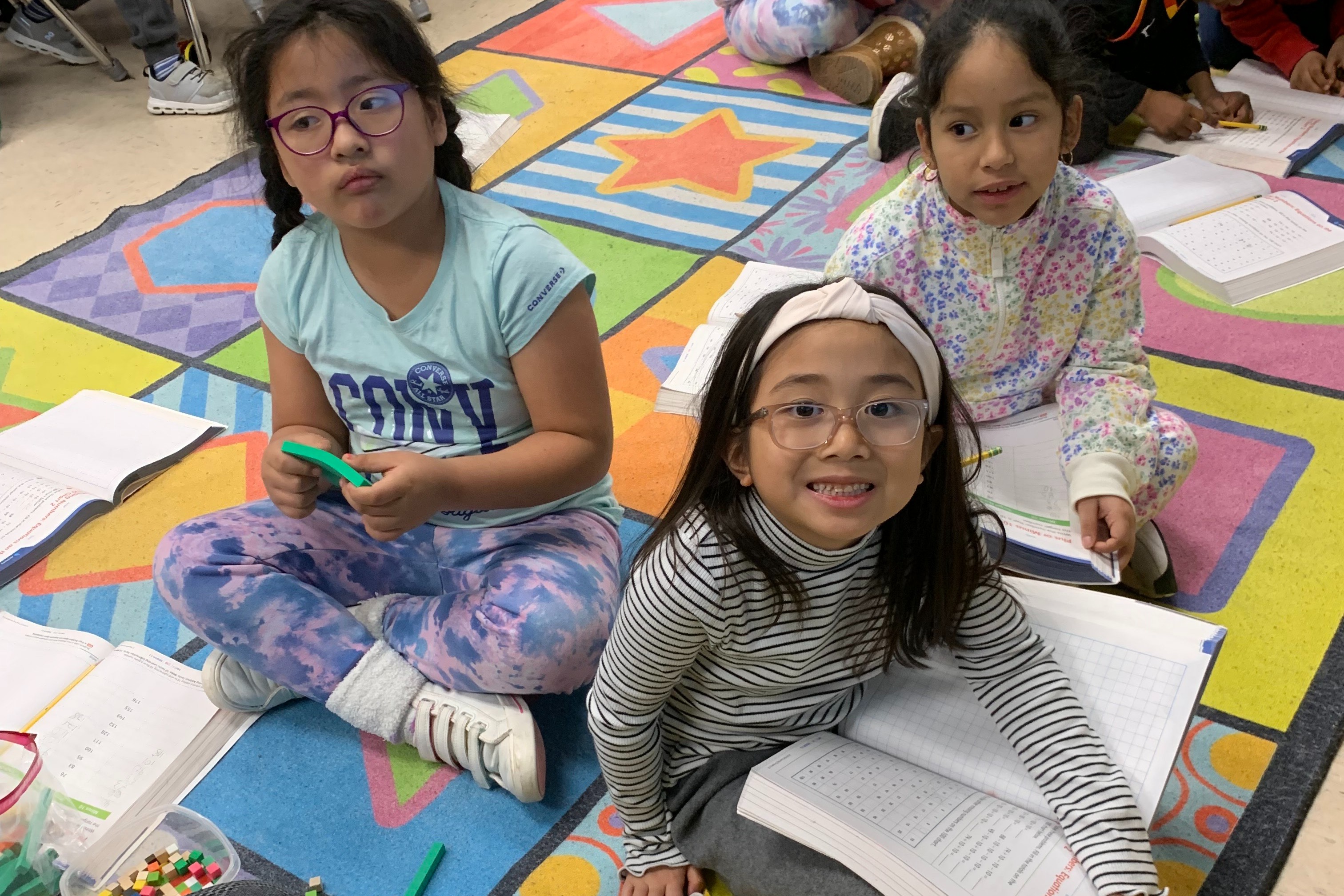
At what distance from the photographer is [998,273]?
1.12 metres

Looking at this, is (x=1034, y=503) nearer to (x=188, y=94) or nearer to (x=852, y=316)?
(x=852, y=316)

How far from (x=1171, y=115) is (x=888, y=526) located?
136cm

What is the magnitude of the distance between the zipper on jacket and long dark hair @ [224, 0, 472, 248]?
0.53m

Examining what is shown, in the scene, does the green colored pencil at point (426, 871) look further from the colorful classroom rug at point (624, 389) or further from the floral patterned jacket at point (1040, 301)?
the floral patterned jacket at point (1040, 301)

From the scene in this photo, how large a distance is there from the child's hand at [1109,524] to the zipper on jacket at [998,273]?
199mm

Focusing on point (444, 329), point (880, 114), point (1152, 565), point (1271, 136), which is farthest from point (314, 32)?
point (1271, 136)

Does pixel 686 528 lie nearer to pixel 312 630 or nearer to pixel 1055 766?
pixel 1055 766

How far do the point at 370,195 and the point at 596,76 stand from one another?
4.76 ft

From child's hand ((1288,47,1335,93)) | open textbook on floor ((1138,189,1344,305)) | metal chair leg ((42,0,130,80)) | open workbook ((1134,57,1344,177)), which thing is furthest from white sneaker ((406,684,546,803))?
metal chair leg ((42,0,130,80))

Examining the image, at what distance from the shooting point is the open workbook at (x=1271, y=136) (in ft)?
5.87

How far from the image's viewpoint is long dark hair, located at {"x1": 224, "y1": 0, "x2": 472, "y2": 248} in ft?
Answer: 3.09

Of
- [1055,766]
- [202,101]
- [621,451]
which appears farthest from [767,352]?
[202,101]

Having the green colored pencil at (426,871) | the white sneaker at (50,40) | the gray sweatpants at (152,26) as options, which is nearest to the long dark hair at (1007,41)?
the green colored pencil at (426,871)

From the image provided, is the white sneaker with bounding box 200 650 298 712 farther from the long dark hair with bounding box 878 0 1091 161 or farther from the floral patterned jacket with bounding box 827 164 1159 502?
the long dark hair with bounding box 878 0 1091 161
